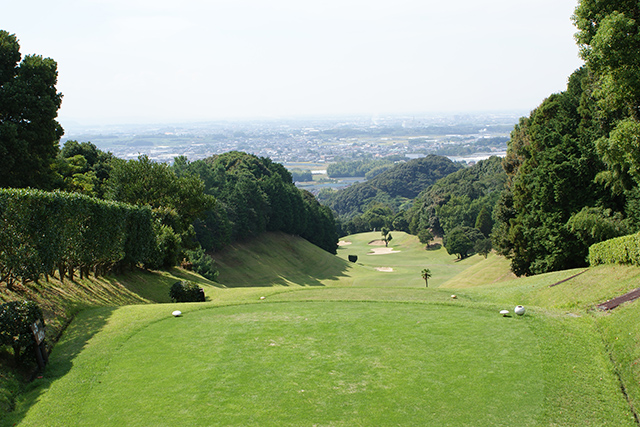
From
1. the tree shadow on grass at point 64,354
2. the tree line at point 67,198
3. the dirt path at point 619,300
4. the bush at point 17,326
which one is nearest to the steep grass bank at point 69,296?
the tree shadow on grass at point 64,354

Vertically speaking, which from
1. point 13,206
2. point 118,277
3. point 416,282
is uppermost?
point 13,206

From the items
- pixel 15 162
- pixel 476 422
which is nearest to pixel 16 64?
pixel 15 162

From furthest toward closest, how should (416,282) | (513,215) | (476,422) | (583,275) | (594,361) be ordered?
(416,282) → (513,215) → (583,275) → (594,361) → (476,422)

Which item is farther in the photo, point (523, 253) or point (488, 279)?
point (488, 279)

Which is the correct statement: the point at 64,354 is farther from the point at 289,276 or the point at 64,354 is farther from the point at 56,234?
the point at 289,276

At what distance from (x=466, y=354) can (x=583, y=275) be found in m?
13.5

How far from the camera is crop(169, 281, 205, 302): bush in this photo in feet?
82.6

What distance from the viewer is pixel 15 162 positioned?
106 ft

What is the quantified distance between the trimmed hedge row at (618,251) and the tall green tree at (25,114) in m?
35.1

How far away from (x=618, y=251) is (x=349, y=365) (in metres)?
16.6

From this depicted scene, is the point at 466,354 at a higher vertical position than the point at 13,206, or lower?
lower

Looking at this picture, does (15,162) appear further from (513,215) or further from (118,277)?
(513,215)

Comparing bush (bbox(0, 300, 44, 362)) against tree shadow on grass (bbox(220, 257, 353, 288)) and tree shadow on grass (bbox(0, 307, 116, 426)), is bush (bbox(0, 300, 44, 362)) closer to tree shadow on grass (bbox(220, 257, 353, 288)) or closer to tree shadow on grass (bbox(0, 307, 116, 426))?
tree shadow on grass (bbox(0, 307, 116, 426))

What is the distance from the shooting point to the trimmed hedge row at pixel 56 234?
1709 centimetres
